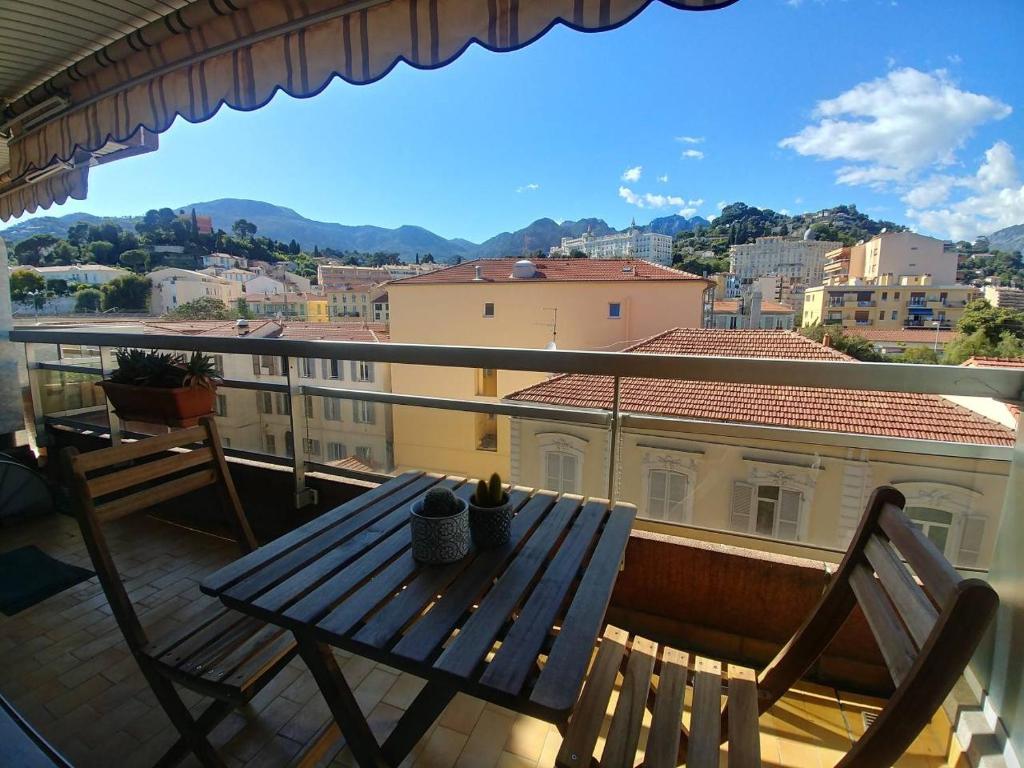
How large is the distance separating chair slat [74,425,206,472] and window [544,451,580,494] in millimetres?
1457

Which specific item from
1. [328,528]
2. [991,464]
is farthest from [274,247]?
[991,464]

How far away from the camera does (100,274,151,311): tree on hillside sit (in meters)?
6.13

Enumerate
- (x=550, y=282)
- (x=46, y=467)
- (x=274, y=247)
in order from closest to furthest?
(x=46, y=467) → (x=274, y=247) → (x=550, y=282)

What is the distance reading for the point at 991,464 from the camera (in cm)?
150

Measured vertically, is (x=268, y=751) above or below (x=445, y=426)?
below

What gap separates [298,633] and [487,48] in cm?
185

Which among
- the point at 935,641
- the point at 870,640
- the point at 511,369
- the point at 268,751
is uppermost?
the point at 511,369

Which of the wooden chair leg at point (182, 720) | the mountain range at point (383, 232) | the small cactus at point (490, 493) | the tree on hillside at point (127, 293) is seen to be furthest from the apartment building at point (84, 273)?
the small cactus at point (490, 493)

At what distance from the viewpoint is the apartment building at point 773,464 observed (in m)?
1.58

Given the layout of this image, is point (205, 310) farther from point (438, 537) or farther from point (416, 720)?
point (416, 720)

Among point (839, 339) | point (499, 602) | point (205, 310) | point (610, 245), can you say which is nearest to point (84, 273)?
point (205, 310)

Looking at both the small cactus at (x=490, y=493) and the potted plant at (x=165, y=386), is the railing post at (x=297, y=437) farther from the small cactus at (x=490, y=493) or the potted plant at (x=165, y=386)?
the small cactus at (x=490, y=493)

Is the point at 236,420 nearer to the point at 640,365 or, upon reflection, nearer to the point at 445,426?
the point at 445,426

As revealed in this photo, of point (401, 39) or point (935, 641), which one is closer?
point (935, 641)
